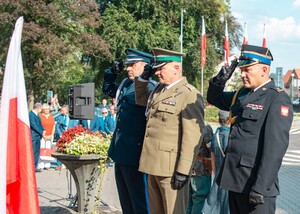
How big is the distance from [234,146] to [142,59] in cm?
173

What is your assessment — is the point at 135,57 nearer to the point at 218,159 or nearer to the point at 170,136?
the point at 170,136

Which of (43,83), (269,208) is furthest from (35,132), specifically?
(43,83)

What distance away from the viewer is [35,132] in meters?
12.0

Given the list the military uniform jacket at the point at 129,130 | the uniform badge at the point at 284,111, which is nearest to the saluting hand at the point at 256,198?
the uniform badge at the point at 284,111

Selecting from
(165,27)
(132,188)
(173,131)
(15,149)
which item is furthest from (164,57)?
(165,27)

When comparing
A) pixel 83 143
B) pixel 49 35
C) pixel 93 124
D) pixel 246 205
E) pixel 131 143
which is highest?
pixel 49 35

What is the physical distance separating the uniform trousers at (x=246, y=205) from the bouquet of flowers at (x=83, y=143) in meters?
2.99

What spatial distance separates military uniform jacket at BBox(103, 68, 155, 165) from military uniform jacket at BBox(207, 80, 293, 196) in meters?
1.37

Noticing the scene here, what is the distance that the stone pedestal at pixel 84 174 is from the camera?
6547 mm

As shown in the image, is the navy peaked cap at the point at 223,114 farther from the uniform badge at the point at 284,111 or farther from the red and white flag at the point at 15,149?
the red and white flag at the point at 15,149

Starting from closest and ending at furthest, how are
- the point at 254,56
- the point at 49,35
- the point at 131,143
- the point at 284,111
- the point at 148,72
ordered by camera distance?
the point at 284,111 → the point at 254,56 → the point at 148,72 → the point at 131,143 → the point at 49,35

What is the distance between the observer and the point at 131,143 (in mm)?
5070

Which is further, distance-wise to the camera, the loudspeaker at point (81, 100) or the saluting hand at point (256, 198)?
the loudspeaker at point (81, 100)

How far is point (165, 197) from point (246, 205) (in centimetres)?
89
